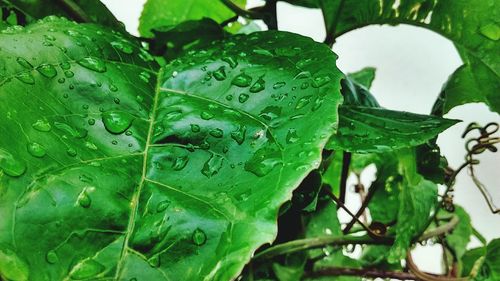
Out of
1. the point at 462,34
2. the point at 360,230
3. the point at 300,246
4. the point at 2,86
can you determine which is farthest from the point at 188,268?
the point at 360,230

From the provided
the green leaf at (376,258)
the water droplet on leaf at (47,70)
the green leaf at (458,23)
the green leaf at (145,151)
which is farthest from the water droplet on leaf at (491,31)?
the water droplet on leaf at (47,70)

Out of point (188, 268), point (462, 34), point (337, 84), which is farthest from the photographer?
point (462, 34)

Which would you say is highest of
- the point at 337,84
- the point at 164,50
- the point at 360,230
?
the point at 337,84

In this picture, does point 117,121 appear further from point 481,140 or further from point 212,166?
point 481,140

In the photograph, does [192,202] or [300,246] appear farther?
[300,246]

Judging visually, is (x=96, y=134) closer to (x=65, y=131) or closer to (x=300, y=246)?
(x=65, y=131)

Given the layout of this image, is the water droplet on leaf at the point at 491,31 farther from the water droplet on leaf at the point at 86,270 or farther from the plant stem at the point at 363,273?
the water droplet on leaf at the point at 86,270

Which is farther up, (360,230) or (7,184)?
(7,184)

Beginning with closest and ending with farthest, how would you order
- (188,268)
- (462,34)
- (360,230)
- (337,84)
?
(188,268)
(337,84)
(462,34)
(360,230)
